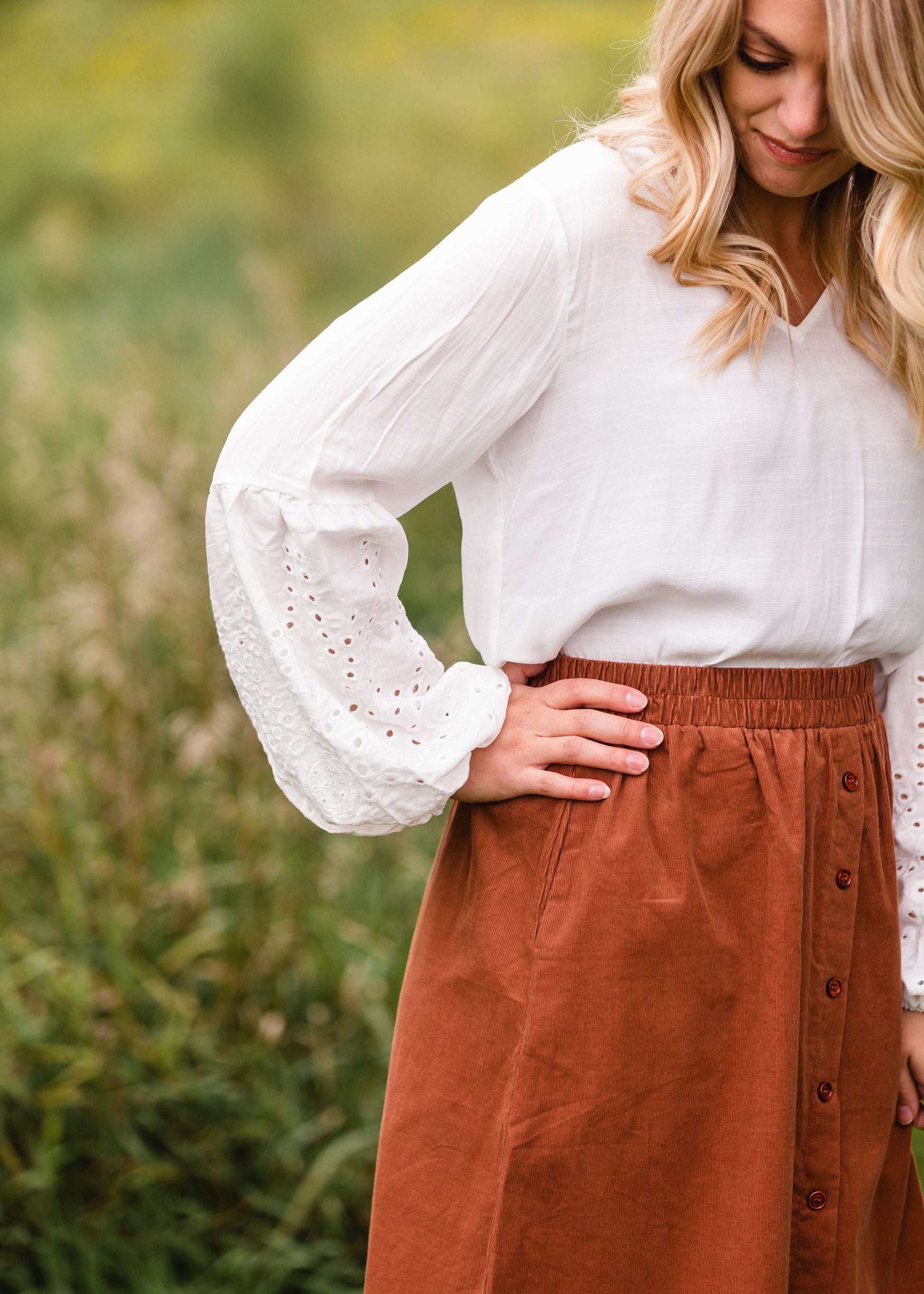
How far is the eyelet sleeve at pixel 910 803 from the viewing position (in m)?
1.34

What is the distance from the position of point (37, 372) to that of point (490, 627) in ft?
7.30

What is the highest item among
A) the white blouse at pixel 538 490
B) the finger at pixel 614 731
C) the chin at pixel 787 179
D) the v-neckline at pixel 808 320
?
the chin at pixel 787 179

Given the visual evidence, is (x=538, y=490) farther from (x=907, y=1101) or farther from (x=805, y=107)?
(x=907, y=1101)

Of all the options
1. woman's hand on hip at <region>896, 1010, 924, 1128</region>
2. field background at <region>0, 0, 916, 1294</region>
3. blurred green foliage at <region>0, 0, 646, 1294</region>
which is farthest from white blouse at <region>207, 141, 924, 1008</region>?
blurred green foliage at <region>0, 0, 646, 1294</region>

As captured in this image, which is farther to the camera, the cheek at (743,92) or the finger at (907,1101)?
the finger at (907,1101)

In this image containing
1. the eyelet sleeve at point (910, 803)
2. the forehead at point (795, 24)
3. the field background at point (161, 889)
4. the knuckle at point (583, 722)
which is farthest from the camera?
the field background at point (161, 889)

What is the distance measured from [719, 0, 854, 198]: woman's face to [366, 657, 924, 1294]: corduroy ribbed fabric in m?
0.47

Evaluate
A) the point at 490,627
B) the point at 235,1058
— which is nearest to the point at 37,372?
the point at 235,1058

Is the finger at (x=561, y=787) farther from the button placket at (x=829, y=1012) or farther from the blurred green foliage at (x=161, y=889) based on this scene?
the blurred green foliage at (x=161, y=889)

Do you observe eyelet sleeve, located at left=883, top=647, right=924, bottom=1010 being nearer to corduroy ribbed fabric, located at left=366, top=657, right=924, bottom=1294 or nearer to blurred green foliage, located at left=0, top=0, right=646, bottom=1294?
corduroy ribbed fabric, located at left=366, top=657, right=924, bottom=1294

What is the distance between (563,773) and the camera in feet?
3.84

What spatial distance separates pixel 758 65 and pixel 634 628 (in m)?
0.51

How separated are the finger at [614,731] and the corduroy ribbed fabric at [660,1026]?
0.9 inches

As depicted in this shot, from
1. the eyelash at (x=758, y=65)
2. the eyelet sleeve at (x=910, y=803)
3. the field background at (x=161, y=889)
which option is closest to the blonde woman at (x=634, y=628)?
the eyelash at (x=758, y=65)
